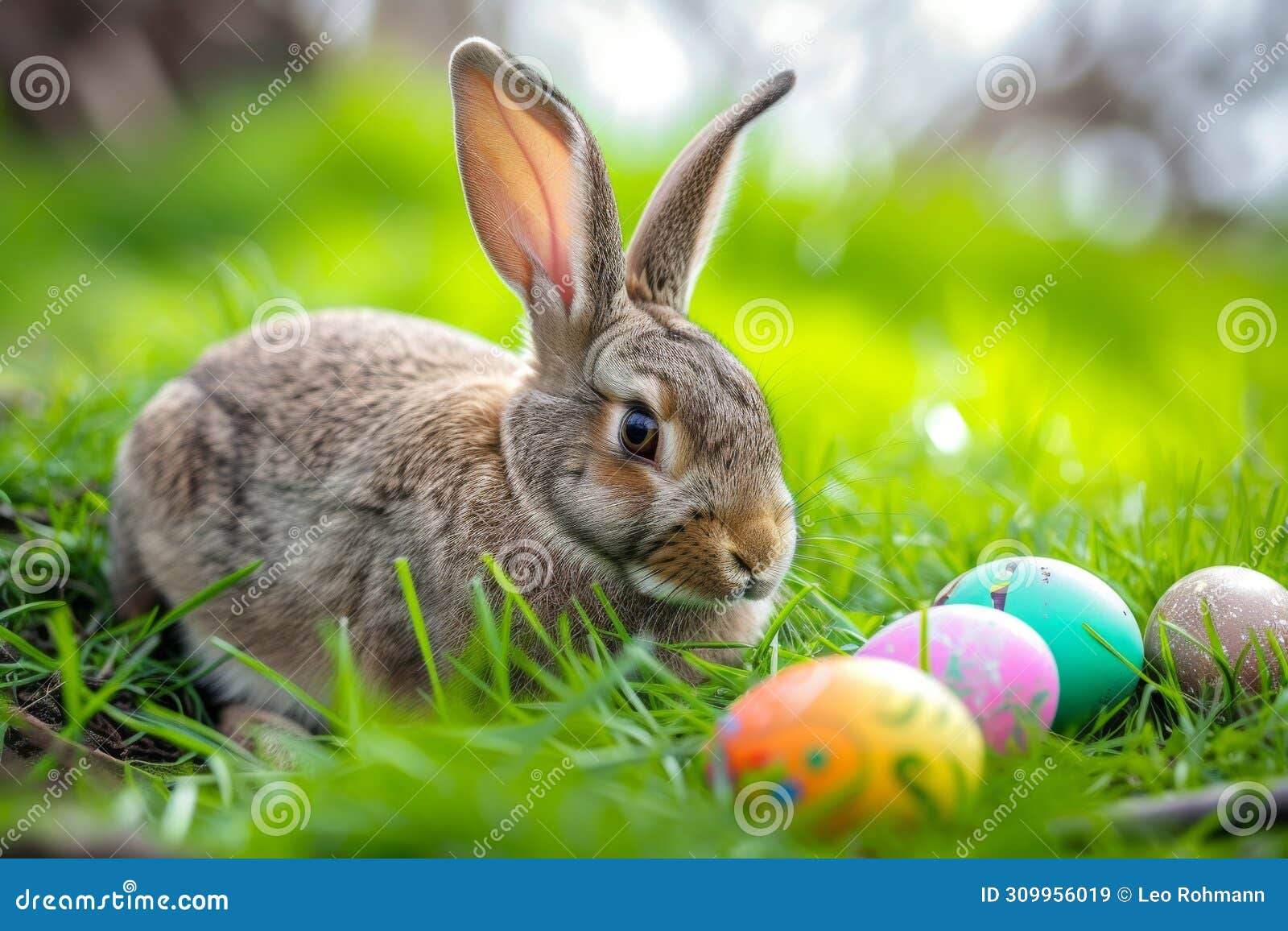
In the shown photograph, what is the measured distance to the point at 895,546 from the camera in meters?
4.00

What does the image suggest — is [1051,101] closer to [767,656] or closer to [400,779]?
[767,656]

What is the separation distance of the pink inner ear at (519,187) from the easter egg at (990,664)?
1.46 m

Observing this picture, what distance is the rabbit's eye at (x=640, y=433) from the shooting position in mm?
3107

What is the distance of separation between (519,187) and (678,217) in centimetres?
52

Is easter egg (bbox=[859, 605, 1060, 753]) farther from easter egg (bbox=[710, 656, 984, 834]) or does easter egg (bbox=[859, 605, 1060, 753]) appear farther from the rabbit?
the rabbit

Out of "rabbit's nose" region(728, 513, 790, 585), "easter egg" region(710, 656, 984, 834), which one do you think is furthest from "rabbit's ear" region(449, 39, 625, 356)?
"easter egg" region(710, 656, 984, 834)

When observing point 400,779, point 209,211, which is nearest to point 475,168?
point 400,779

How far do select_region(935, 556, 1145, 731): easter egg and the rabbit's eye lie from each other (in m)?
0.89

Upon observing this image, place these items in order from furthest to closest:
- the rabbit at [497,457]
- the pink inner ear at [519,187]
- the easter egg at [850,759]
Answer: the pink inner ear at [519,187], the rabbit at [497,457], the easter egg at [850,759]

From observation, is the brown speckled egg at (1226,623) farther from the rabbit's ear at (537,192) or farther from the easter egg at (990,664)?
the rabbit's ear at (537,192)

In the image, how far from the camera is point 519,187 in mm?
3547

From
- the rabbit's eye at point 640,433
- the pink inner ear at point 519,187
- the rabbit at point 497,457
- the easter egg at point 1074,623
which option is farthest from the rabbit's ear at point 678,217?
the easter egg at point 1074,623

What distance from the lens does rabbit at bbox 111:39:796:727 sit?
3084mm

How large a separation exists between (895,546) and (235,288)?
336cm
